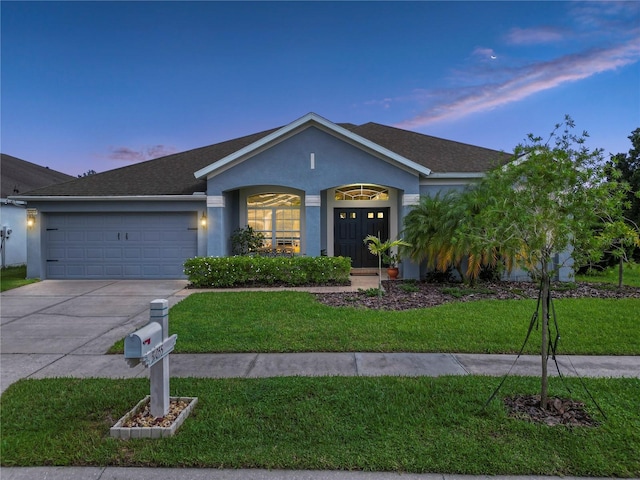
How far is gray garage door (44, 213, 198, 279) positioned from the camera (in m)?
12.8

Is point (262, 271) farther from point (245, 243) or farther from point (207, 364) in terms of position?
point (207, 364)

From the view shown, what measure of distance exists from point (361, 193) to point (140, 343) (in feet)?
38.5

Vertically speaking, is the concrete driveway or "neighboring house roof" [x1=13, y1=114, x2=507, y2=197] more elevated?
"neighboring house roof" [x1=13, y1=114, x2=507, y2=197]

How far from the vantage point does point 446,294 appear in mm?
9797

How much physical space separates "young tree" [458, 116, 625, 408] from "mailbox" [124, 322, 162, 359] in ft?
10.4

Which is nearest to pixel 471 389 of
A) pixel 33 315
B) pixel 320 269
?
pixel 320 269

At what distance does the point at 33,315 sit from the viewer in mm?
7938

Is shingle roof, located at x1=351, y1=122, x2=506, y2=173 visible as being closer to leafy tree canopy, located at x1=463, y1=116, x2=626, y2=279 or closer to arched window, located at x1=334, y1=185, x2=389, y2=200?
arched window, located at x1=334, y1=185, x2=389, y2=200

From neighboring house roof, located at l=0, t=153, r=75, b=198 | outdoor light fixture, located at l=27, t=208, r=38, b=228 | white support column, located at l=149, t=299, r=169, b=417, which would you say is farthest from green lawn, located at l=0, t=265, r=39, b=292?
white support column, located at l=149, t=299, r=169, b=417

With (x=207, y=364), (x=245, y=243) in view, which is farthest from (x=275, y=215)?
(x=207, y=364)

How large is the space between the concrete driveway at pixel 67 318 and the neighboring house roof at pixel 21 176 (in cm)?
819

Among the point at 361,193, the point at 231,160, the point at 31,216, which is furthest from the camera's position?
the point at 361,193

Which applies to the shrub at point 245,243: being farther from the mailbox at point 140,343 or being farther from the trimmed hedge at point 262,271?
the mailbox at point 140,343

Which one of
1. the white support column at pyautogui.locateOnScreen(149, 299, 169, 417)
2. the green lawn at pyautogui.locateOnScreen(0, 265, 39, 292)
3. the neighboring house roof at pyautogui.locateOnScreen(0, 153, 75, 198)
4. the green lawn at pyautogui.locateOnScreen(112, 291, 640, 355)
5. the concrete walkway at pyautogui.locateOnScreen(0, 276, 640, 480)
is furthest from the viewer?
the neighboring house roof at pyautogui.locateOnScreen(0, 153, 75, 198)
